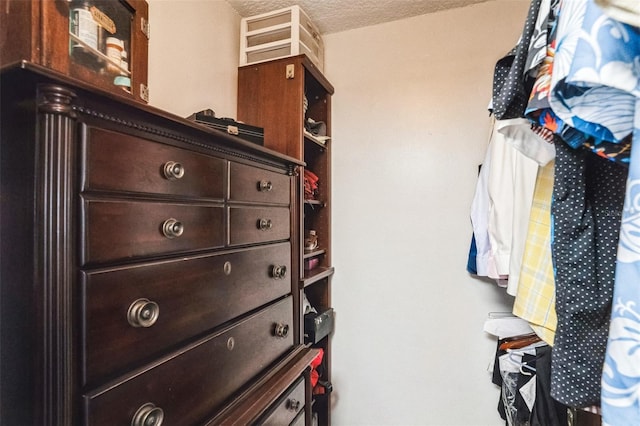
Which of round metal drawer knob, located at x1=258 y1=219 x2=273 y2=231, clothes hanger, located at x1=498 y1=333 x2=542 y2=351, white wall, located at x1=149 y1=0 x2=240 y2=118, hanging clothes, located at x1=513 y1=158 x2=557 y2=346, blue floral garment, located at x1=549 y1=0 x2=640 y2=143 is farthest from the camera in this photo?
clothes hanger, located at x1=498 y1=333 x2=542 y2=351

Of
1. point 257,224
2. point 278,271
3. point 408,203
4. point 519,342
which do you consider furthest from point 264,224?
point 519,342

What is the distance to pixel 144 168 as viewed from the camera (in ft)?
2.01

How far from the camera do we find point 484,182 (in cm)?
143

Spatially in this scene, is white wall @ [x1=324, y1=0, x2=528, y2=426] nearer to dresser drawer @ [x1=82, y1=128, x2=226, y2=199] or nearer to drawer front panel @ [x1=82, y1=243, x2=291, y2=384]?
drawer front panel @ [x1=82, y1=243, x2=291, y2=384]

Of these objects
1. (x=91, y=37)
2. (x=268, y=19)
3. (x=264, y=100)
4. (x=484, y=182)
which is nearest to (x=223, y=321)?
(x=91, y=37)

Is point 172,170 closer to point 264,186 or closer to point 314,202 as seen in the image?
point 264,186

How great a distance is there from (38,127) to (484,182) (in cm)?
150

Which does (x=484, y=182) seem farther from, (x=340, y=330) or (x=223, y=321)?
(x=223, y=321)

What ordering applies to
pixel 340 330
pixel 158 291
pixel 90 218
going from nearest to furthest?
pixel 90 218 < pixel 158 291 < pixel 340 330

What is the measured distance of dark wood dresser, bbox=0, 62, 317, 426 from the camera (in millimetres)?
472

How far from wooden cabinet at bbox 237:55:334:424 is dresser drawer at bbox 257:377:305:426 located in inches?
8.3

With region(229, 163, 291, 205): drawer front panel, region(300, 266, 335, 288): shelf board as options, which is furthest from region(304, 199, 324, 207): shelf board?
region(229, 163, 291, 205): drawer front panel

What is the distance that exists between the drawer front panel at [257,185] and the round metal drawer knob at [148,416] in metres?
0.48

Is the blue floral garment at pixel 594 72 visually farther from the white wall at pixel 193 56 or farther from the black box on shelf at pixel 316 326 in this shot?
the black box on shelf at pixel 316 326
